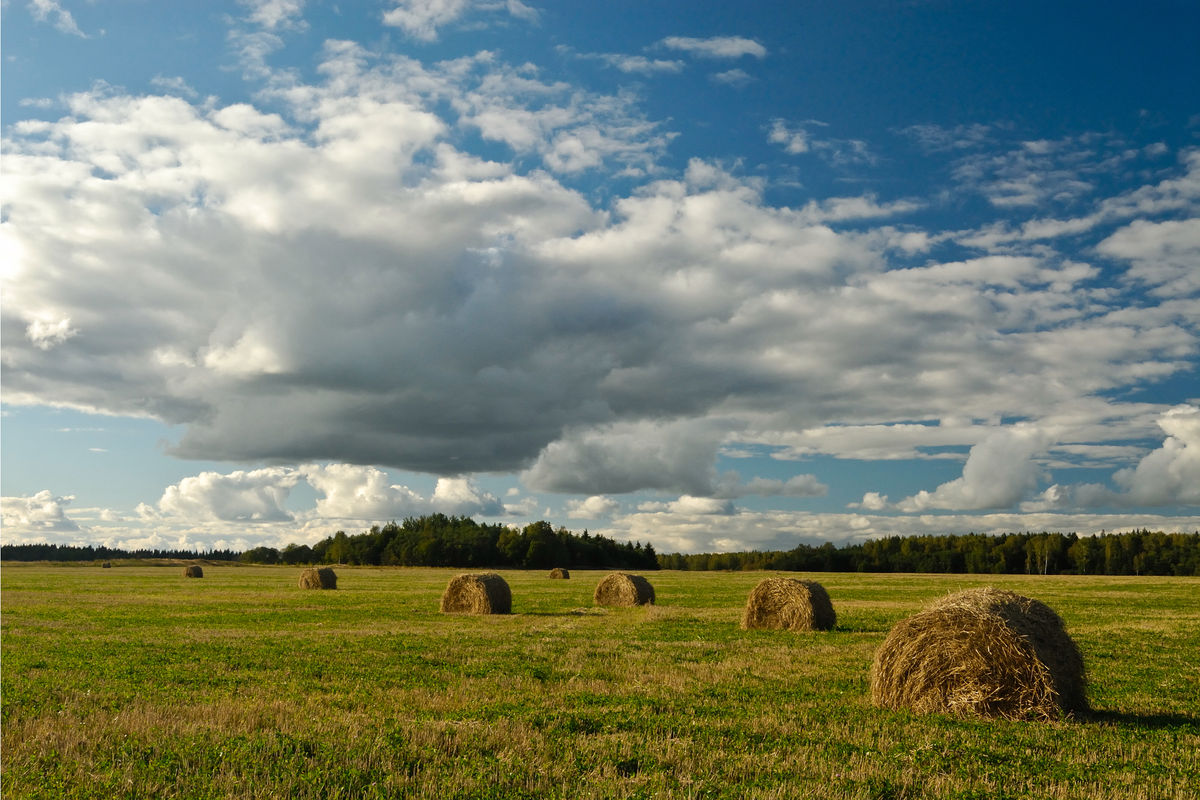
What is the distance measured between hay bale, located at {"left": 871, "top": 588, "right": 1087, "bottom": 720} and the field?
0.57 meters

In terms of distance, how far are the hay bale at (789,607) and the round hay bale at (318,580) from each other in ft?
116

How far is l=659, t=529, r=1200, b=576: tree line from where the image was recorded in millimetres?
144750

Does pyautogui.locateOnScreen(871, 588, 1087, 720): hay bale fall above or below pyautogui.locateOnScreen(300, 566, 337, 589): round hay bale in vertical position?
above

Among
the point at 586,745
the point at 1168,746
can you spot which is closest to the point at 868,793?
the point at 586,745

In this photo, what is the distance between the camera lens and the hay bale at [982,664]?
1283 cm

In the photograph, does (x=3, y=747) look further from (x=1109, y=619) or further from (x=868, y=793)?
(x=1109, y=619)

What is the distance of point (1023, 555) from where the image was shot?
156000 millimetres

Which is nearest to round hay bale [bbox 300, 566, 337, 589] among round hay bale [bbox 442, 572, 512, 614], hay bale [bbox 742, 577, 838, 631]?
round hay bale [bbox 442, 572, 512, 614]

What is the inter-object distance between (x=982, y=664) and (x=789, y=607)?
42.2 ft

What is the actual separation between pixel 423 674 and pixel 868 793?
9.56 m

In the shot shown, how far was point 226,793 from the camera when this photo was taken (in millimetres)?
8062

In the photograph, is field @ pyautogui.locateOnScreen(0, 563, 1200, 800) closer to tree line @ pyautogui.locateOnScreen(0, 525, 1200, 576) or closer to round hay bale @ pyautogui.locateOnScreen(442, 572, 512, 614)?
round hay bale @ pyautogui.locateOnScreen(442, 572, 512, 614)

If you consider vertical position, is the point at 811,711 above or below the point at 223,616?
above

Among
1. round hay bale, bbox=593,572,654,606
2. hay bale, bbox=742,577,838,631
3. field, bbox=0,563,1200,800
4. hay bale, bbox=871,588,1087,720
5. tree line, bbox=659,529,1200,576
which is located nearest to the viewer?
field, bbox=0,563,1200,800
